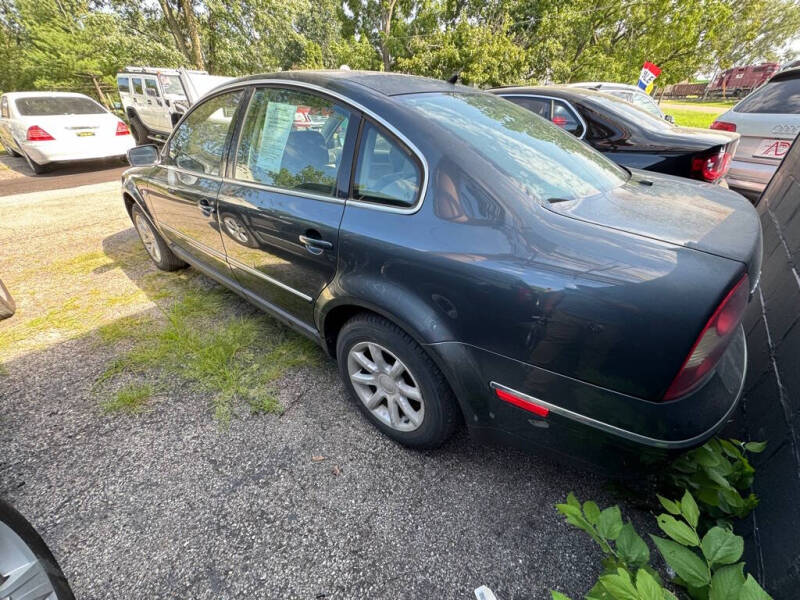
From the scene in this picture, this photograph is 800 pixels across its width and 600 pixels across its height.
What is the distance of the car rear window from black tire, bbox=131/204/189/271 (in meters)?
6.11

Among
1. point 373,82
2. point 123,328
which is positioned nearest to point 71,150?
point 123,328

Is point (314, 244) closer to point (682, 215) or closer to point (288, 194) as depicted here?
point (288, 194)

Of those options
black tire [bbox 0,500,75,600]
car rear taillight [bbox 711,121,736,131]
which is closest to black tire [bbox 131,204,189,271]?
black tire [bbox 0,500,75,600]

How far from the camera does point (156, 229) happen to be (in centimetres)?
335

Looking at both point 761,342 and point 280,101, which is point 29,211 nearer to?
point 280,101

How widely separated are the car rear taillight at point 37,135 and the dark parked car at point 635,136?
8.66m

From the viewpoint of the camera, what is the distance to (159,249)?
3.55 meters

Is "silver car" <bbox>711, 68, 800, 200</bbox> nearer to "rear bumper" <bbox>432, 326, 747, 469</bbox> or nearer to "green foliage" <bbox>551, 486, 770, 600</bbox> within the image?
"rear bumper" <bbox>432, 326, 747, 469</bbox>

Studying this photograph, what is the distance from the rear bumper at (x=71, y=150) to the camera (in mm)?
7152

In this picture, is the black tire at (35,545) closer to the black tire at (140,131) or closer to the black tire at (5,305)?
the black tire at (5,305)

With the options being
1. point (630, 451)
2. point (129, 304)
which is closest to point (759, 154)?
point (630, 451)

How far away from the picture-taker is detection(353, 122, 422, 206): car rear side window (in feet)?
4.99

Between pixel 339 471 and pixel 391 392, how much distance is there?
448mm

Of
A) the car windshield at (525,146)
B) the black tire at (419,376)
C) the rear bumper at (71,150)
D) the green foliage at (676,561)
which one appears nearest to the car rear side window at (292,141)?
the car windshield at (525,146)
